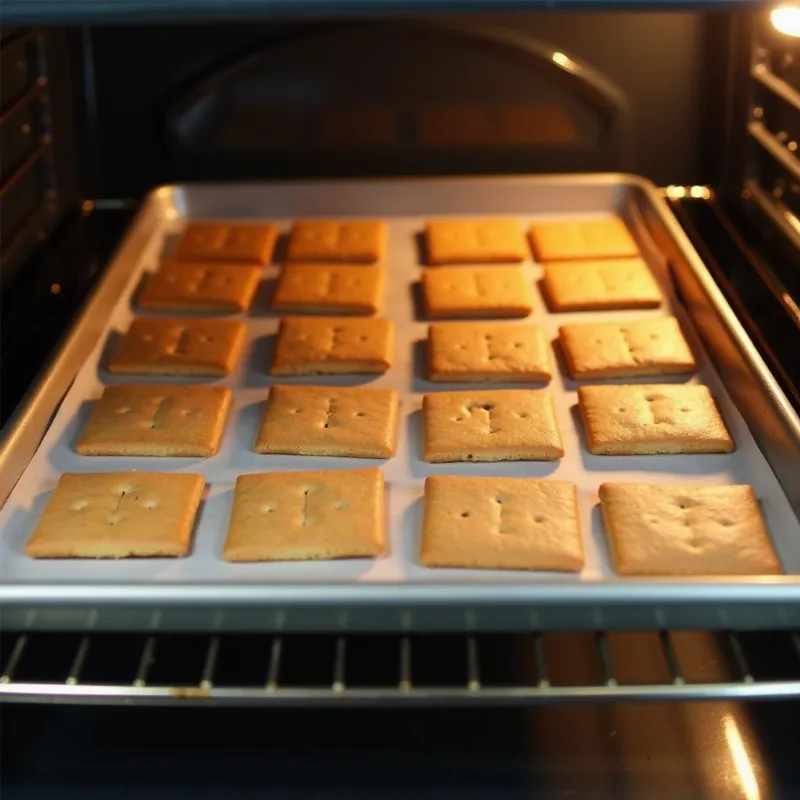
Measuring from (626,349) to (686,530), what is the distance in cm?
43

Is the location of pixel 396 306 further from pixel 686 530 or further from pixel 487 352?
pixel 686 530

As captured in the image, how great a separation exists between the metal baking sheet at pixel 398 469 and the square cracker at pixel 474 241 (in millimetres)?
48

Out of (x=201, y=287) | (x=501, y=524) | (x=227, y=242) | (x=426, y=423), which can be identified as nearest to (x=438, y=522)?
(x=501, y=524)

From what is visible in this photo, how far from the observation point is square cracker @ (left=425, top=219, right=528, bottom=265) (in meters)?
1.81

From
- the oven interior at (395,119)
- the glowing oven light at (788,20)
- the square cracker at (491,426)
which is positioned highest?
the glowing oven light at (788,20)

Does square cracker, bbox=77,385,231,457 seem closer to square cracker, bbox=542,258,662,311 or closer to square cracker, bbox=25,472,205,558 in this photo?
square cracker, bbox=25,472,205,558

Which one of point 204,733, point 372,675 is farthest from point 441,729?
point 204,733

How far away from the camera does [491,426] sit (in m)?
1.37

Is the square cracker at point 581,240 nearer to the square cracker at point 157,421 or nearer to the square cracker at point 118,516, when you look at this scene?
the square cracker at point 157,421

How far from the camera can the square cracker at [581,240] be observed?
5.92ft

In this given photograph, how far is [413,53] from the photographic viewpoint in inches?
71.6

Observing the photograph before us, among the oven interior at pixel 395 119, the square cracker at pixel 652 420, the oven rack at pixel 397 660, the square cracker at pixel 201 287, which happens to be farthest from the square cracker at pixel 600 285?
the oven rack at pixel 397 660

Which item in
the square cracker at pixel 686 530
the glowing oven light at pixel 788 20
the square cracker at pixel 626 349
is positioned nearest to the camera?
the square cracker at pixel 686 530

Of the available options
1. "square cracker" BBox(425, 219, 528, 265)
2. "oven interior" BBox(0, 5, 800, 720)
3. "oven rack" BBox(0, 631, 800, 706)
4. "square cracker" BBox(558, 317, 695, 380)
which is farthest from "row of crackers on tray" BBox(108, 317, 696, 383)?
"oven rack" BBox(0, 631, 800, 706)
